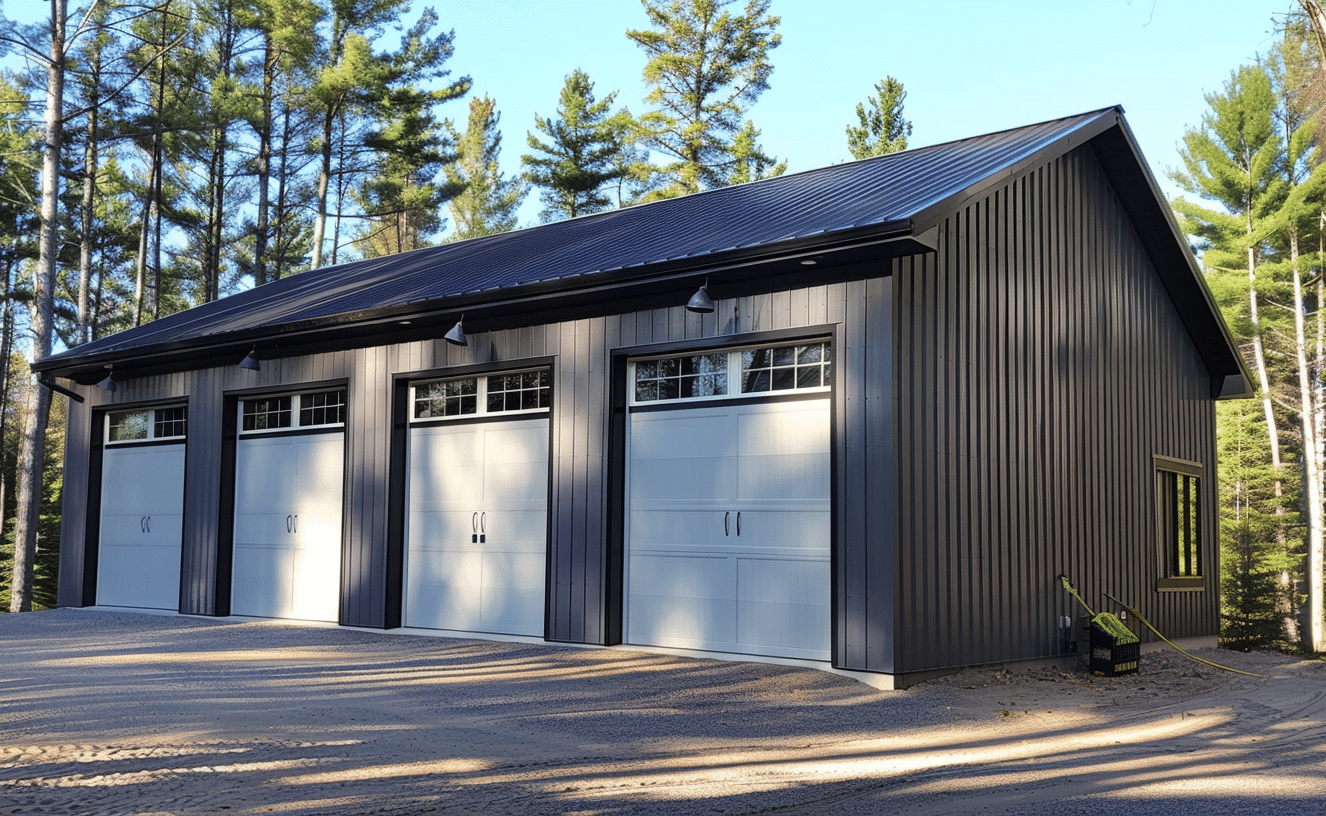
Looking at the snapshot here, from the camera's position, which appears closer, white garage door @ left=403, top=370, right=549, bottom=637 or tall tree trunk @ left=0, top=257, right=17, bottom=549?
white garage door @ left=403, top=370, right=549, bottom=637

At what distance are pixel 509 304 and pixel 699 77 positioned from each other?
67.5 ft

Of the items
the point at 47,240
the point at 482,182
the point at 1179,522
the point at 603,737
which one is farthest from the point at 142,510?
the point at 482,182

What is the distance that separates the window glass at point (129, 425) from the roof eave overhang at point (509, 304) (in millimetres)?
527

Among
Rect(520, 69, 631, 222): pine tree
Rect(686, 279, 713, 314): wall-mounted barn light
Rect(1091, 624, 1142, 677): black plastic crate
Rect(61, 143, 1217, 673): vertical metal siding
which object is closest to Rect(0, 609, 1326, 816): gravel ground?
Rect(1091, 624, 1142, 677): black plastic crate

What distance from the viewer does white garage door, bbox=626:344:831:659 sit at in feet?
26.8

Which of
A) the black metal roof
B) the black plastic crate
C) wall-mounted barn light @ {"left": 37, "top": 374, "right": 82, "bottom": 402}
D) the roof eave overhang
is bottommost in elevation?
the black plastic crate

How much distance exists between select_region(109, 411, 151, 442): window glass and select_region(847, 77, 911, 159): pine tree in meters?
18.2

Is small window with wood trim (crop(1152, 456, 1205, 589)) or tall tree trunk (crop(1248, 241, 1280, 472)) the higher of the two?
tall tree trunk (crop(1248, 241, 1280, 472))

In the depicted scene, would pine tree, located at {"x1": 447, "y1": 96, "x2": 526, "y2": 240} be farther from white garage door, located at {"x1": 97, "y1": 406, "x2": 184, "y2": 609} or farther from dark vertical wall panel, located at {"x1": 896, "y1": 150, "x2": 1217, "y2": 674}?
dark vertical wall panel, located at {"x1": 896, "y1": 150, "x2": 1217, "y2": 674}

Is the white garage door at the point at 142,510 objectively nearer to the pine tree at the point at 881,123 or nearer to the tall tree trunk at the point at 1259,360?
the pine tree at the point at 881,123

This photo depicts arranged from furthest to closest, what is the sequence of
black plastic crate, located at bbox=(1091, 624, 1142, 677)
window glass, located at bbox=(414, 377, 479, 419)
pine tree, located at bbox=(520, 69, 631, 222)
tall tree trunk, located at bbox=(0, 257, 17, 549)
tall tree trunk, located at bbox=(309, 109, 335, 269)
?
pine tree, located at bbox=(520, 69, 631, 222), tall tree trunk, located at bbox=(0, 257, 17, 549), tall tree trunk, located at bbox=(309, 109, 335, 269), window glass, located at bbox=(414, 377, 479, 419), black plastic crate, located at bbox=(1091, 624, 1142, 677)

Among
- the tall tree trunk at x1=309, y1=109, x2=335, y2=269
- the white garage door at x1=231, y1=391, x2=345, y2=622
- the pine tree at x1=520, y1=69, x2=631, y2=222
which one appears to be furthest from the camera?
the pine tree at x1=520, y1=69, x2=631, y2=222

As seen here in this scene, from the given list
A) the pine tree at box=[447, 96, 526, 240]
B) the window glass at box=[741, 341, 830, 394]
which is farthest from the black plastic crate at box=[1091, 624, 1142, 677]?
the pine tree at box=[447, 96, 526, 240]

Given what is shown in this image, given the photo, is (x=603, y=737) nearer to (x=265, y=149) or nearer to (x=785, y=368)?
(x=785, y=368)
